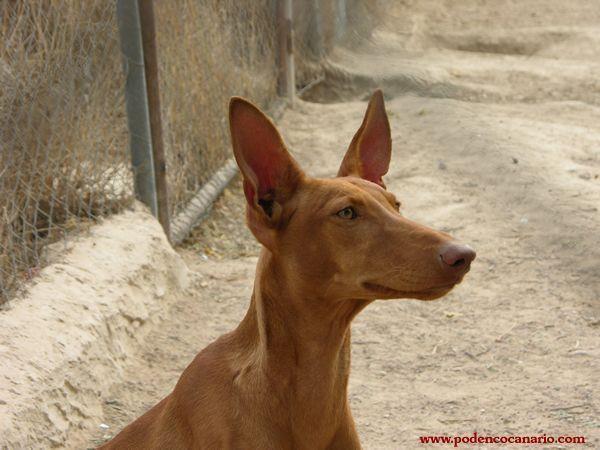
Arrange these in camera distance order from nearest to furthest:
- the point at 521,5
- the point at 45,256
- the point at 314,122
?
1. the point at 45,256
2. the point at 314,122
3. the point at 521,5

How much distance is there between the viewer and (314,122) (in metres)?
10.1

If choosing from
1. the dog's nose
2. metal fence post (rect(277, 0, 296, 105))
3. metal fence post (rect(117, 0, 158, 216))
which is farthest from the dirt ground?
the dog's nose

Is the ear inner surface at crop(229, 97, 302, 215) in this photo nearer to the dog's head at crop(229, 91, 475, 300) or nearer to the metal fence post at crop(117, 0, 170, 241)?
the dog's head at crop(229, 91, 475, 300)

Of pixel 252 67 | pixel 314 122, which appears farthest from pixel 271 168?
pixel 314 122

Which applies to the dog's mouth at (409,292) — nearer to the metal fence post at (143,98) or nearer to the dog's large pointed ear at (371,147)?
the dog's large pointed ear at (371,147)

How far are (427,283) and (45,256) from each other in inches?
118

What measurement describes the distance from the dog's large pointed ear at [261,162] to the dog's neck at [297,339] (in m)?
0.17

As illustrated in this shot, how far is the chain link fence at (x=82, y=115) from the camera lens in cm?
519

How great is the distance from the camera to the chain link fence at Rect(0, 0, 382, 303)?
17.0 ft

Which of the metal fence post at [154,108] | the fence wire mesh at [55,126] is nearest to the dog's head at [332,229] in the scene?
the fence wire mesh at [55,126]

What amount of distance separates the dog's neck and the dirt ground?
142 cm

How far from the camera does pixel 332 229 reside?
3.27 metres

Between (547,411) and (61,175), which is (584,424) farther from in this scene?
(61,175)

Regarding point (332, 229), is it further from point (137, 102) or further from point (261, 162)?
point (137, 102)
